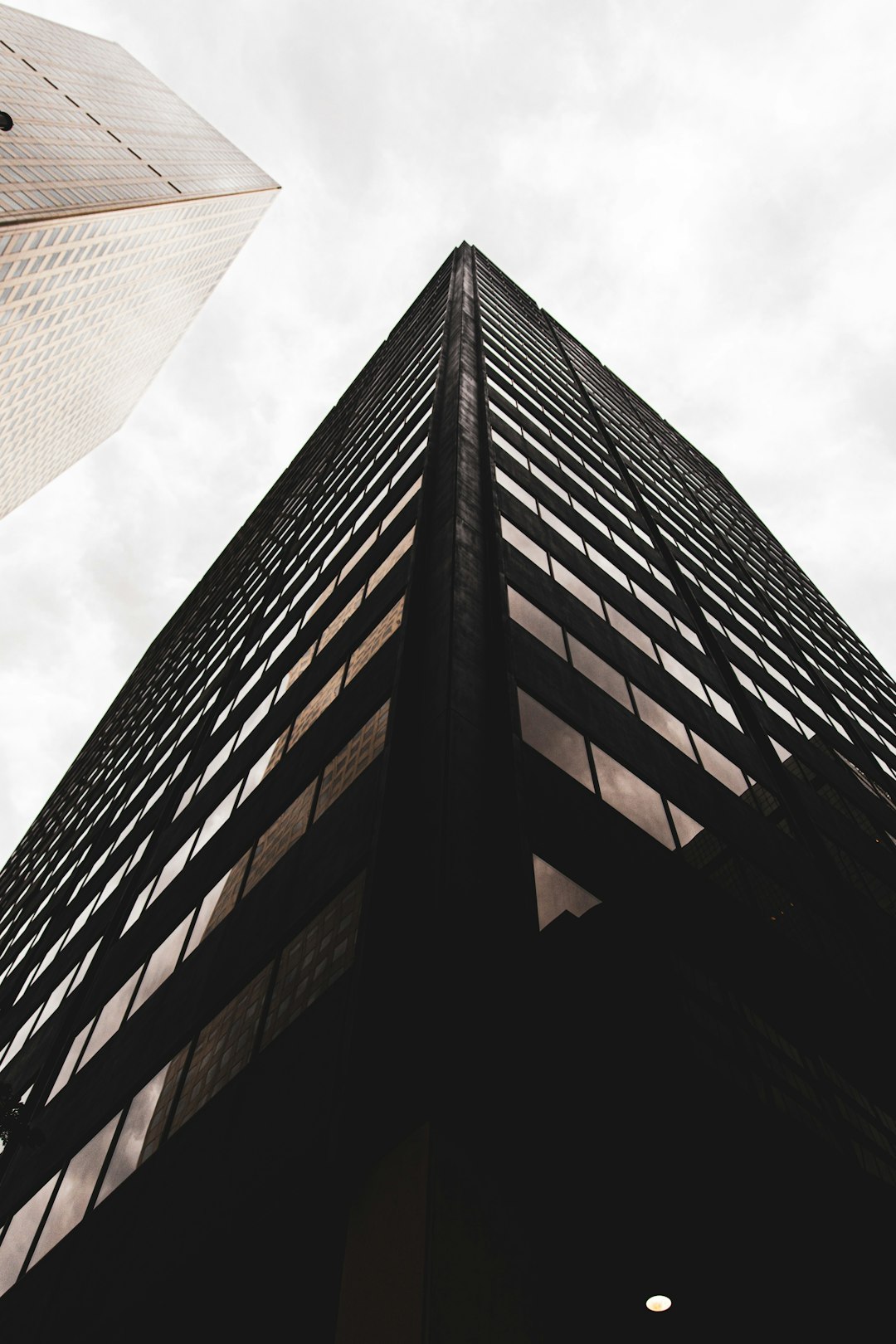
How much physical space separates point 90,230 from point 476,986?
96718 millimetres

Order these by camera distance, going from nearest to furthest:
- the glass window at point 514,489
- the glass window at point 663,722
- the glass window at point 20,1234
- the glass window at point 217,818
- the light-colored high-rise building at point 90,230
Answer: the glass window at point 20,1234 → the glass window at point 663,722 → the glass window at point 217,818 → the glass window at point 514,489 → the light-colored high-rise building at point 90,230

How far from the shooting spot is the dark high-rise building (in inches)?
303

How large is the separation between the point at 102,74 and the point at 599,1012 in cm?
14532

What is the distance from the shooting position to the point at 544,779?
478 inches

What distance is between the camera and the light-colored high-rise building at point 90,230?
75.4 metres

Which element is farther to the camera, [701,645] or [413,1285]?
[701,645]

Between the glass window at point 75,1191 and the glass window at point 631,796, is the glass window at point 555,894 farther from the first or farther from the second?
the glass window at point 75,1191

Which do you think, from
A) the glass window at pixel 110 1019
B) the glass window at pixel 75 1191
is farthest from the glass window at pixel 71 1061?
the glass window at pixel 75 1191

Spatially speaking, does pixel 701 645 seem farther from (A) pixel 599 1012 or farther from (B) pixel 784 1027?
(A) pixel 599 1012

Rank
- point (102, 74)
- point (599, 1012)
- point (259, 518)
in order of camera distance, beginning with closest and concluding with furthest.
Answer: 1. point (599, 1012)
2. point (259, 518)
3. point (102, 74)

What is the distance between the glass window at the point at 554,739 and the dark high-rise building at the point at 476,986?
8 cm

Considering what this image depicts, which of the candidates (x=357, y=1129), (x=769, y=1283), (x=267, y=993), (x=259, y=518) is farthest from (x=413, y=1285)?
(x=259, y=518)

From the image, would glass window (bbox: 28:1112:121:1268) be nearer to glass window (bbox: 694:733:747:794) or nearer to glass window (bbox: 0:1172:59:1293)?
glass window (bbox: 0:1172:59:1293)

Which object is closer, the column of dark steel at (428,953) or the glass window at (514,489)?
the column of dark steel at (428,953)
